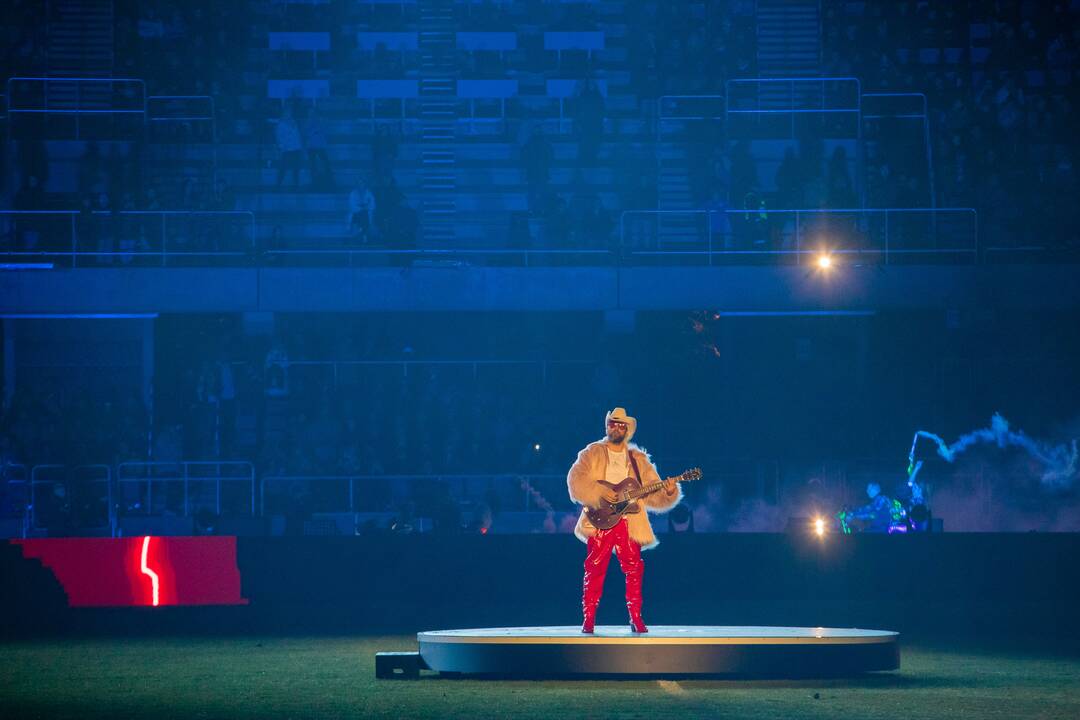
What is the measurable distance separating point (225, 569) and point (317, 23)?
14.0 meters

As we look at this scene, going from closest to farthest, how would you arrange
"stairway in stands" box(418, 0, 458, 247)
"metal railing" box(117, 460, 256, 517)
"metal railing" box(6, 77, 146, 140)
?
"metal railing" box(117, 460, 256, 517) → "stairway in stands" box(418, 0, 458, 247) → "metal railing" box(6, 77, 146, 140)

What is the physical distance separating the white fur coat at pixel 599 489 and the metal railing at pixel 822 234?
12.5 m

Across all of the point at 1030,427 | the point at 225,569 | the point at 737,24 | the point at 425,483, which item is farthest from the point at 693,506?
the point at 737,24

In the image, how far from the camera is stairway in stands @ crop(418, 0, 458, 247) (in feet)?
87.6

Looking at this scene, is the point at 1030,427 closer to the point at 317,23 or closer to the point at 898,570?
the point at 898,570

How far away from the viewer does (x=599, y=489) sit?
469 inches

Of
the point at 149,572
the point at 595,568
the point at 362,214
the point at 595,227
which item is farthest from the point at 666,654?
the point at 362,214

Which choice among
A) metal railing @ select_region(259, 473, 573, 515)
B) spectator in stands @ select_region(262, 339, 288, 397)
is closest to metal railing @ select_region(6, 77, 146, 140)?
spectator in stands @ select_region(262, 339, 288, 397)

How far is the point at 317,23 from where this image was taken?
92.9 ft

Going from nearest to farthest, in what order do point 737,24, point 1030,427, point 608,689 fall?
point 608,689 < point 1030,427 < point 737,24

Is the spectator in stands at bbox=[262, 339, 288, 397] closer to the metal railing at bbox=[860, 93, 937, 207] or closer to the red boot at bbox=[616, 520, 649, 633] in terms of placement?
the metal railing at bbox=[860, 93, 937, 207]

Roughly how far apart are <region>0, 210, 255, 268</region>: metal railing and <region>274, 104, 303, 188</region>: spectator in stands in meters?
1.58

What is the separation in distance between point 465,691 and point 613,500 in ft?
6.46

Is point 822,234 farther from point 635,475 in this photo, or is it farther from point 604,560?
point 604,560
